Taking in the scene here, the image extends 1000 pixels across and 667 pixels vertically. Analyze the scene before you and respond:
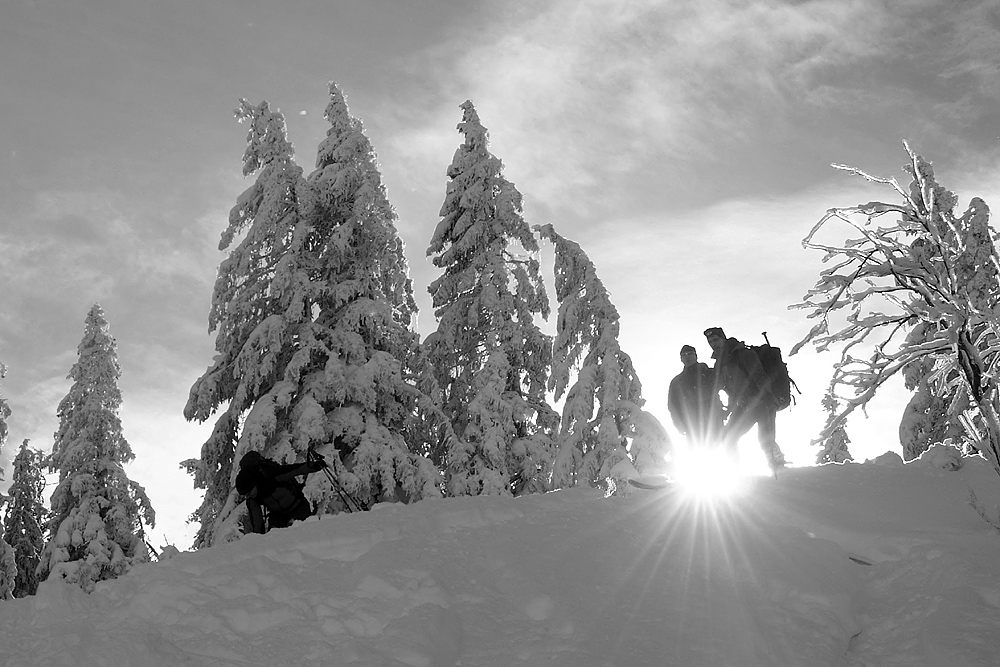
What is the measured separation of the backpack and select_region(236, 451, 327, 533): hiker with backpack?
6405 mm

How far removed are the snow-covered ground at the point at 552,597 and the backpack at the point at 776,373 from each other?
9.58 ft

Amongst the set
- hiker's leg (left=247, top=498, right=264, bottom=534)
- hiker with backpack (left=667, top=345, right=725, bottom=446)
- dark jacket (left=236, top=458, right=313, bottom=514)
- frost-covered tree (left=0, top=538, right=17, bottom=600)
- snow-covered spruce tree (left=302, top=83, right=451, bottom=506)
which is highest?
snow-covered spruce tree (left=302, top=83, right=451, bottom=506)

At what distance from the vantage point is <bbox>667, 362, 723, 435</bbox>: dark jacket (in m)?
10.7

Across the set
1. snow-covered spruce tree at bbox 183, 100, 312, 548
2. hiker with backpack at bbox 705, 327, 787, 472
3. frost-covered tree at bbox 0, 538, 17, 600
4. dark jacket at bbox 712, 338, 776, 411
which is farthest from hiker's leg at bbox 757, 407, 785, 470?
frost-covered tree at bbox 0, 538, 17, 600

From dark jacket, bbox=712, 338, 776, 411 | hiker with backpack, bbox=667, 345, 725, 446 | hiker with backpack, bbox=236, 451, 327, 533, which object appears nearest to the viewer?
hiker with backpack, bbox=236, 451, 327, 533

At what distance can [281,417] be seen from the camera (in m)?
16.4

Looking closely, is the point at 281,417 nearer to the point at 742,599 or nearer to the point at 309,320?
the point at 309,320

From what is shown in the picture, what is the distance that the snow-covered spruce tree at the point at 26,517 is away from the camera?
1079 inches

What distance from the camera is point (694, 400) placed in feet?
35.5

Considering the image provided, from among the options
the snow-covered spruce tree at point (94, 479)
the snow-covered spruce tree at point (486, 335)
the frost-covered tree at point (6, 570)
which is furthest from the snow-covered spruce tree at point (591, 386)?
the frost-covered tree at point (6, 570)

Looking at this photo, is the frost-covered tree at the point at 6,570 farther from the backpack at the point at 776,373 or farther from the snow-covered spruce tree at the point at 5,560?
the backpack at the point at 776,373

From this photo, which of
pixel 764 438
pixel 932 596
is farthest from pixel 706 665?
pixel 764 438

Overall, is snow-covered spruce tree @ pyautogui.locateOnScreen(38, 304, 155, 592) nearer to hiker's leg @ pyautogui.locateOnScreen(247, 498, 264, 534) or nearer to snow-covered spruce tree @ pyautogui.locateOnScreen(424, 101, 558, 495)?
snow-covered spruce tree @ pyautogui.locateOnScreen(424, 101, 558, 495)

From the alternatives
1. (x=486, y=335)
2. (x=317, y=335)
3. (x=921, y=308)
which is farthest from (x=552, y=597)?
(x=486, y=335)
